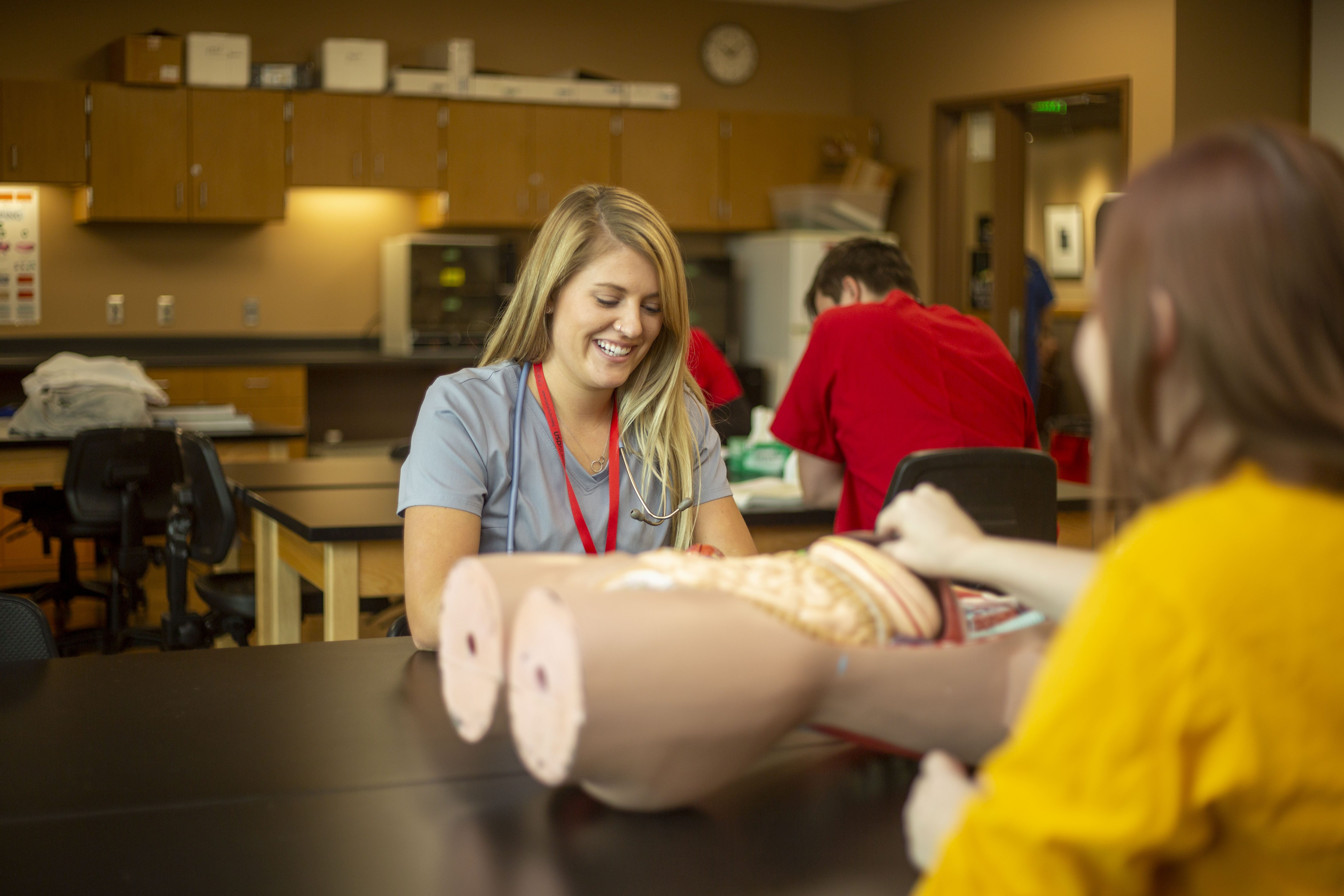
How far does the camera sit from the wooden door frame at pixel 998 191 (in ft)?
21.2

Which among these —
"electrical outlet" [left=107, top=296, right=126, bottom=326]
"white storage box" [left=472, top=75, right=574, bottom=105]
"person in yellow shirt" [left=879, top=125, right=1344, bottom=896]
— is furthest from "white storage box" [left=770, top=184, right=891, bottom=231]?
"person in yellow shirt" [left=879, top=125, right=1344, bottom=896]

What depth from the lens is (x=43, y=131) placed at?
584 cm

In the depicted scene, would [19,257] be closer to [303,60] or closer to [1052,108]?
[303,60]

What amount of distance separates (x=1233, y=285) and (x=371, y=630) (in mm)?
3072

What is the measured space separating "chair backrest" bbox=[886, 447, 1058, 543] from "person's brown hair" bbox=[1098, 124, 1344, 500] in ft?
4.50

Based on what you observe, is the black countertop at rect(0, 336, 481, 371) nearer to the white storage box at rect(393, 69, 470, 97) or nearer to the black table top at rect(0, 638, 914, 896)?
the white storage box at rect(393, 69, 470, 97)

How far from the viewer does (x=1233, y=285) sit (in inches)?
22.1

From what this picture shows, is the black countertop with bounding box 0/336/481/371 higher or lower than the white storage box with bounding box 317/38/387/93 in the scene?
lower

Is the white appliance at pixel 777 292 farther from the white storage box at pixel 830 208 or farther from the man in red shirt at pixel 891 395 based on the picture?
the man in red shirt at pixel 891 395

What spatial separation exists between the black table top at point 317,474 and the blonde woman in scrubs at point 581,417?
1533 millimetres

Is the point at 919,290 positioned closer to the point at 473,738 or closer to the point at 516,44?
the point at 473,738

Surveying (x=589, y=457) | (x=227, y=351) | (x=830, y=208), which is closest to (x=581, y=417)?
(x=589, y=457)

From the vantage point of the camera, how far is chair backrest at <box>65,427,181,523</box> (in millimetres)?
4012

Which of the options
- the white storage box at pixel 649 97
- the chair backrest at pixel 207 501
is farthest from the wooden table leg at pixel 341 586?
the white storage box at pixel 649 97
